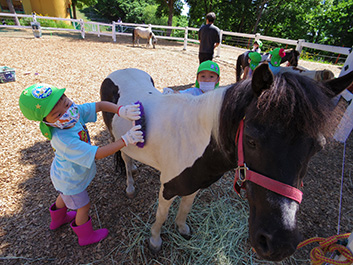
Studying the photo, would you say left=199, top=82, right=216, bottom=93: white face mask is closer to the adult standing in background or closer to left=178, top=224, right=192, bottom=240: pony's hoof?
left=178, top=224, right=192, bottom=240: pony's hoof

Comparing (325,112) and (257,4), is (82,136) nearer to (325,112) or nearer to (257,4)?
(325,112)

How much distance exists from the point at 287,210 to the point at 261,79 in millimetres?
710

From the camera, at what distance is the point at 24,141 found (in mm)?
3627

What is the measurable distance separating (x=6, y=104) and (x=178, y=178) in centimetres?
531

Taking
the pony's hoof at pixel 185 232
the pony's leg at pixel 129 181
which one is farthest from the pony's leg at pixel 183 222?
the pony's leg at pixel 129 181

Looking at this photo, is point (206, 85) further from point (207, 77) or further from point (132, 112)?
point (132, 112)

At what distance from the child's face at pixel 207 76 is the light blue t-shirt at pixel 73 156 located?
63.6 inches

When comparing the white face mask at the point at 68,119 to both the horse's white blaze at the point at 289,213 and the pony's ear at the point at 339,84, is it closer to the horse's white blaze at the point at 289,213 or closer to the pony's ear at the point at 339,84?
the horse's white blaze at the point at 289,213

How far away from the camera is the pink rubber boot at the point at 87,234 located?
204 cm

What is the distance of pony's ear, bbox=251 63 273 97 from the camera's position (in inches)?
38.4

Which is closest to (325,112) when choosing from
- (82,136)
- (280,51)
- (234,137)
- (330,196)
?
(234,137)

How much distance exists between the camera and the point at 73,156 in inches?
60.3

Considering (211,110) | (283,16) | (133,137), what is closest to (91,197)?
(133,137)

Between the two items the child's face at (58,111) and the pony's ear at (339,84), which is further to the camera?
the child's face at (58,111)
